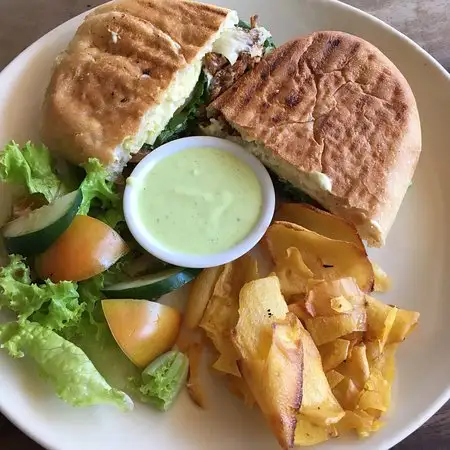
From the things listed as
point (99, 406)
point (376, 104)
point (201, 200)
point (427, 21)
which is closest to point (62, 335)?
point (99, 406)

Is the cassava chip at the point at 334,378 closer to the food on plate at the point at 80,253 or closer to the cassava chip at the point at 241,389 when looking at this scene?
the cassava chip at the point at 241,389

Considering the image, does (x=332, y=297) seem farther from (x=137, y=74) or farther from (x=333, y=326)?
(x=137, y=74)

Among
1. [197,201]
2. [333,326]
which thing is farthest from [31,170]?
[333,326]

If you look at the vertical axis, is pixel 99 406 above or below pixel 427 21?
below

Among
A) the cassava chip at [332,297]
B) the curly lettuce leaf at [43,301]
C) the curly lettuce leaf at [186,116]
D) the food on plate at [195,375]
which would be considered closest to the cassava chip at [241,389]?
the food on plate at [195,375]

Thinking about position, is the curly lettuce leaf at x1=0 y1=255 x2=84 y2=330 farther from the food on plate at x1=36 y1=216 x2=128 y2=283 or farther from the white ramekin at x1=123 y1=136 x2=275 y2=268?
Answer: the white ramekin at x1=123 y1=136 x2=275 y2=268

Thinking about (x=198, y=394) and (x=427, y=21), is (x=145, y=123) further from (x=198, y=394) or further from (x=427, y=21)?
(x=427, y=21)
